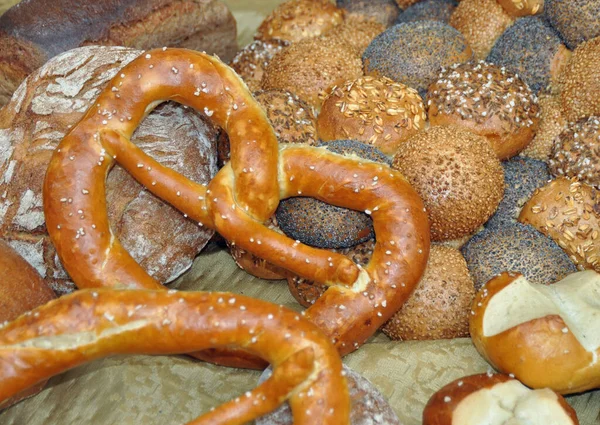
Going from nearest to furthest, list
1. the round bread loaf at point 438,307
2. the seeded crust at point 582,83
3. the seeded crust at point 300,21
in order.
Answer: the round bread loaf at point 438,307, the seeded crust at point 582,83, the seeded crust at point 300,21

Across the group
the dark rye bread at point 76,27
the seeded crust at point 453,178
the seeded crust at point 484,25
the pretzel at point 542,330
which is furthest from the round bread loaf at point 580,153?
the dark rye bread at point 76,27

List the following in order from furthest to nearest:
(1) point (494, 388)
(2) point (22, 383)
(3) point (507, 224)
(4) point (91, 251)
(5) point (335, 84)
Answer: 1. (5) point (335, 84)
2. (3) point (507, 224)
3. (4) point (91, 251)
4. (1) point (494, 388)
5. (2) point (22, 383)

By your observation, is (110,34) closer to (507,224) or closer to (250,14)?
(250,14)

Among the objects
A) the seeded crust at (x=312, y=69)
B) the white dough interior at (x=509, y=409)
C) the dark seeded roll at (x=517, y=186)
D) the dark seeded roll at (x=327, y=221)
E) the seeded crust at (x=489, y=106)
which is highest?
the seeded crust at (x=312, y=69)

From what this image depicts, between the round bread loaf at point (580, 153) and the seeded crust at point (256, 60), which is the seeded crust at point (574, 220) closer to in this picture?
the round bread loaf at point (580, 153)

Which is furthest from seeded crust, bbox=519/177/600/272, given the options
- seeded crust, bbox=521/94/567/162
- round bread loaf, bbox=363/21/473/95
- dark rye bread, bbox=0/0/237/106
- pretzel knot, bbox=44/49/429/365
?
dark rye bread, bbox=0/0/237/106

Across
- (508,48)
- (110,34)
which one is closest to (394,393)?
(508,48)
